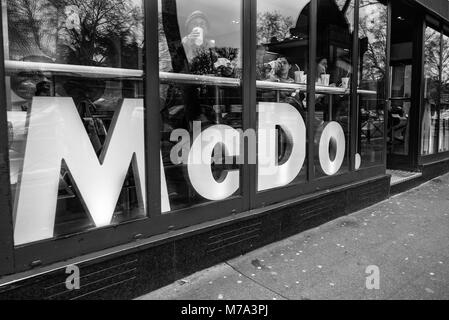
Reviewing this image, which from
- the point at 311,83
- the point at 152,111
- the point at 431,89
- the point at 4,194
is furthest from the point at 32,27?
the point at 431,89

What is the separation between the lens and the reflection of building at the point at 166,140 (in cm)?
235

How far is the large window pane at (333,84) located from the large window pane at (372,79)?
0.30m

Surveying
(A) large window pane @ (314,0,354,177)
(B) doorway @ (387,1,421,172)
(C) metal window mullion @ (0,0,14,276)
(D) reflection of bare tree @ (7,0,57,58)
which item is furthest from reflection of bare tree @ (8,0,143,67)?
(B) doorway @ (387,1,421,172)

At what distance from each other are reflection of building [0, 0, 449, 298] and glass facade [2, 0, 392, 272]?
1 cm

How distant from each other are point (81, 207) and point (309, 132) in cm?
265

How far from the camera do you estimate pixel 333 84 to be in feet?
15.9

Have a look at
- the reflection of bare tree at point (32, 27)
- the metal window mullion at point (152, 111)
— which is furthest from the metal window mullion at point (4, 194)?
the metal window mullion at point (152, 111)

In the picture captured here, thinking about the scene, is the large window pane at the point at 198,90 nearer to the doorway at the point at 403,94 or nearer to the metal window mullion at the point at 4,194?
the metal window mullion at the point at 4,194

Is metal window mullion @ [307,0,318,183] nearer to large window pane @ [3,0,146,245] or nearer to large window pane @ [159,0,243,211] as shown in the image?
large window pane @ [159,0,243,211]

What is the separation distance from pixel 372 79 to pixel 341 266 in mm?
3192

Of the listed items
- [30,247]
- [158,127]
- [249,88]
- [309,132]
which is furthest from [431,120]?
[30,247]

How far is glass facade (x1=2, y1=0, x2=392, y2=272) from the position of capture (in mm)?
2400
